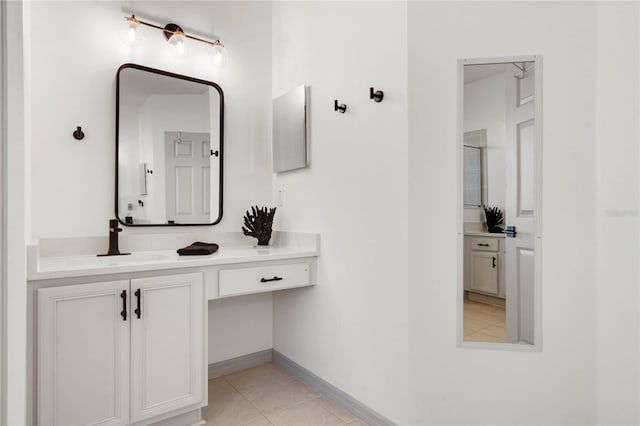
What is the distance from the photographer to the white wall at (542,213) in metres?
1.53

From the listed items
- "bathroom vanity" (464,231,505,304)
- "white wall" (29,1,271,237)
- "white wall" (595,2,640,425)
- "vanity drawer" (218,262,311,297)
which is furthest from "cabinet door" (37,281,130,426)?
"white wall" (595,2,640,425)

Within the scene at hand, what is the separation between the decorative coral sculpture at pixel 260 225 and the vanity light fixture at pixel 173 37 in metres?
1.05

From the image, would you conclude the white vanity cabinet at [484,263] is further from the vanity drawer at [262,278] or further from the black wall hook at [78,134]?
the black wall hook at [78,134]

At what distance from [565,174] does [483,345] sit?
2.70ft

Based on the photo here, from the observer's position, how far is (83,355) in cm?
156

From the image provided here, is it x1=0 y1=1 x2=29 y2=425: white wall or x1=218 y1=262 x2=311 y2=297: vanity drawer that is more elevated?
x1=0 y1=1 x2=29 y2=425: white wall

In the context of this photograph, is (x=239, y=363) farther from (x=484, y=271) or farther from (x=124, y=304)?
(x=484, y=271)

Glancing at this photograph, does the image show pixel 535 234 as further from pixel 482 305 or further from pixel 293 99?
pixel 293 99

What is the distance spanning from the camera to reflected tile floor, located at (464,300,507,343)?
162cm

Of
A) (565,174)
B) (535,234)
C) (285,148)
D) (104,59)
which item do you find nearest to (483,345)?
(535,234)

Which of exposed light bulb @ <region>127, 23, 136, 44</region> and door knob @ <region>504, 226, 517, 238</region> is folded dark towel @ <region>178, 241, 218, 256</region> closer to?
exposed light bulb @ <region>127, 23, 136, 44</region>

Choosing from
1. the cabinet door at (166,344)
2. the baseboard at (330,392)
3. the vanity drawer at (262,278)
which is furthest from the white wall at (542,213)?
the cabinet door at (166,344)

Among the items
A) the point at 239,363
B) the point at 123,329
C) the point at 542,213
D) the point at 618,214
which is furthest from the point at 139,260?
the point at 618,214

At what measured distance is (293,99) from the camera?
8.04 feet
